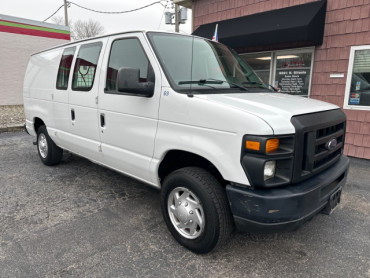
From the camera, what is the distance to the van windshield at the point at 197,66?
2.82 metres

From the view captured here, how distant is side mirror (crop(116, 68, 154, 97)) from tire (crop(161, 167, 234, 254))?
87cm

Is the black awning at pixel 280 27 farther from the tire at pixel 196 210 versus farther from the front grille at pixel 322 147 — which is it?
the tire at pixel 196 210

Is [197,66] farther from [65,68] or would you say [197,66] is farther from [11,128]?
[11,128]

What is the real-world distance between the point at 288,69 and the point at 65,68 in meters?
5.25

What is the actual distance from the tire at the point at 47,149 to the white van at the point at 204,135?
49.0 inches

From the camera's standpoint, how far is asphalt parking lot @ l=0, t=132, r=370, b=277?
2.52 metres

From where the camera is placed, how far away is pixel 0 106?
15320 mm

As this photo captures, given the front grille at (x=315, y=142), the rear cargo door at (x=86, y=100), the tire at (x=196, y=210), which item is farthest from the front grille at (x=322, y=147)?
the rear cargo door at (x=86, y=100)

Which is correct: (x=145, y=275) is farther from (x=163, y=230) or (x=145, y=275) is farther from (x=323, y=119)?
(x=323, y=119)

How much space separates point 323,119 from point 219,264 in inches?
63.3

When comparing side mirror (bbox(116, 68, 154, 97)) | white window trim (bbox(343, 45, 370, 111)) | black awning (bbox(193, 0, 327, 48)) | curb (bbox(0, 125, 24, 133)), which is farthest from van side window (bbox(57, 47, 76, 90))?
curb (bbox(0, 125, 24, 133))

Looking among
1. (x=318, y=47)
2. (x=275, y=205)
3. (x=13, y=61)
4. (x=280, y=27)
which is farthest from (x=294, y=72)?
(x=13, y=61)

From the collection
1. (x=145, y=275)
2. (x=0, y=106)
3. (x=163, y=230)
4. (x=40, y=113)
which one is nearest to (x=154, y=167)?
(x=163, y=230)

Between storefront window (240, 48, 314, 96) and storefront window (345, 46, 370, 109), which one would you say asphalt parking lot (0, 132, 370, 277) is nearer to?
storefront window (345, 46, 370, 109)
